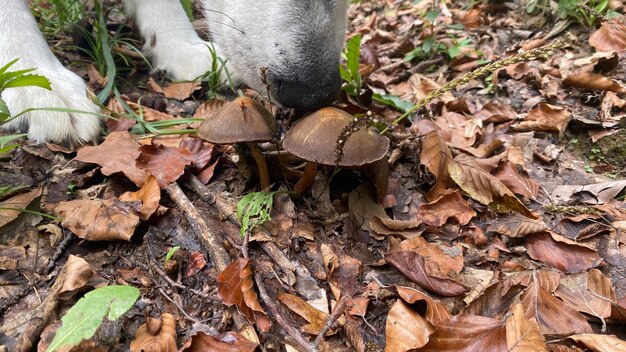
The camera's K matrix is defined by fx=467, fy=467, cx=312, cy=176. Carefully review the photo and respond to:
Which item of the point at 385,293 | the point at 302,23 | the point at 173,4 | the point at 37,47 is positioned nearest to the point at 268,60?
the point at 302,23

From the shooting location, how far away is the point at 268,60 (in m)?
2.17

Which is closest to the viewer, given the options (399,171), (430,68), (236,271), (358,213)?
(236,271)

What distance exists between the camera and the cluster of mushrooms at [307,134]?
1.65 metres

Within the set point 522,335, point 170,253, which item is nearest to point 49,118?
point 170,253

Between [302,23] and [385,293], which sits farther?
[302,23]

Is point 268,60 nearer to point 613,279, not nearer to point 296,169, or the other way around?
point 296,169

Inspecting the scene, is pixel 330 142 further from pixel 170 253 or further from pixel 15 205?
pixel 15 205

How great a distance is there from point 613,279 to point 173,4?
3.22 meters

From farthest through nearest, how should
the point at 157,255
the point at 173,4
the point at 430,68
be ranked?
the point at 430,68
the point at 173,4
the point at 157,255

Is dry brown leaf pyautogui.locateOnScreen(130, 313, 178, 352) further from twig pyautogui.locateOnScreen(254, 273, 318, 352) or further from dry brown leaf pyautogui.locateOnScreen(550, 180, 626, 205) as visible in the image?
dry brown leaf pyautogui.locateOnScreen(550, 180, 626, 205)

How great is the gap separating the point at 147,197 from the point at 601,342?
1765 mm

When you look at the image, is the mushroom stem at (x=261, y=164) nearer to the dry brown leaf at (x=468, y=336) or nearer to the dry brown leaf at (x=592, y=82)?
the dry brown leaf at (x=468, y=336)

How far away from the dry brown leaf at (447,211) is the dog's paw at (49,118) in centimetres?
173

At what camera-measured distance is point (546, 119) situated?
2834 mm
